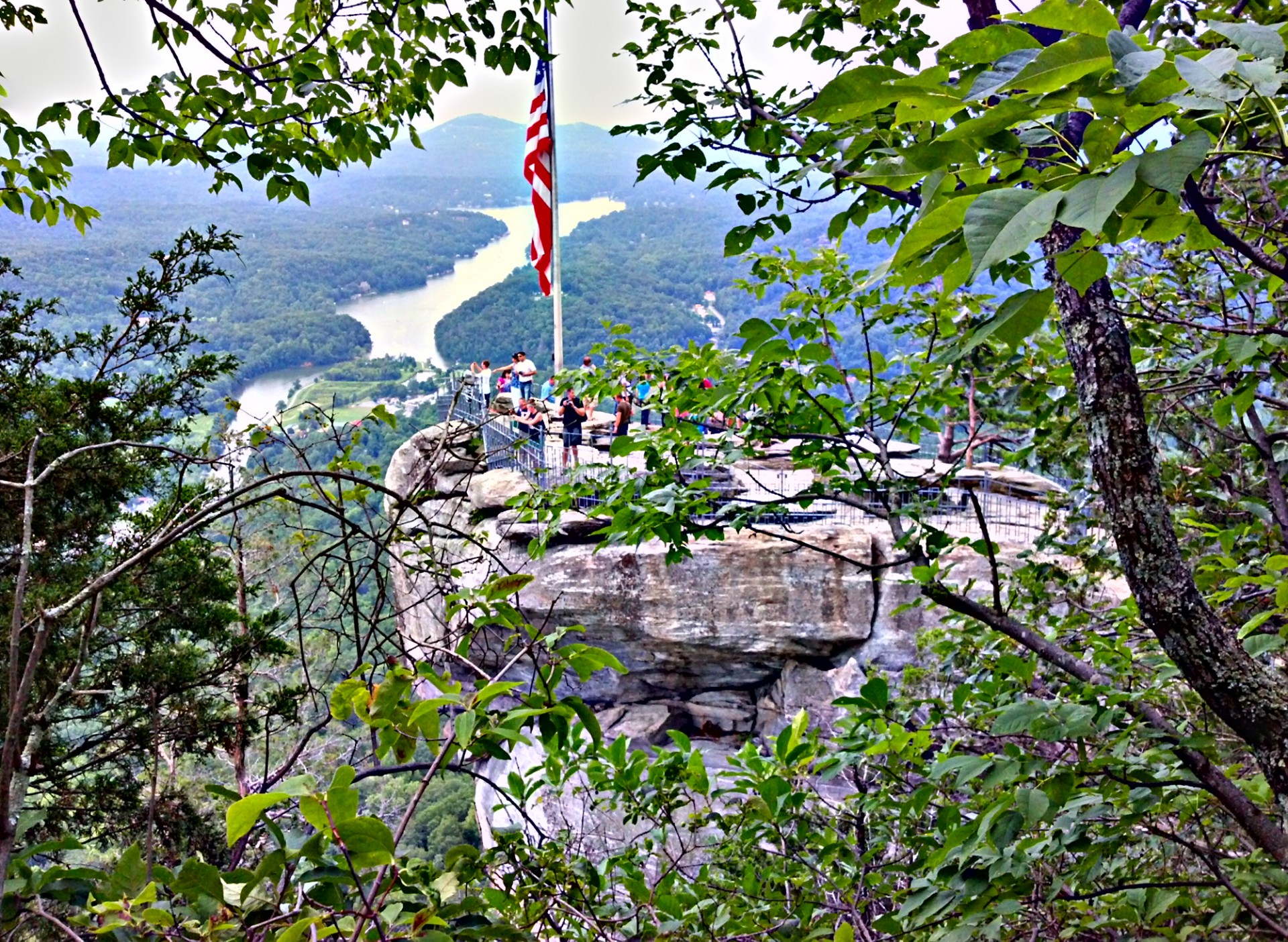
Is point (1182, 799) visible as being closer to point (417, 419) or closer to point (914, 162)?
point (914, 162)

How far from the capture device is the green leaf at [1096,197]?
43cm

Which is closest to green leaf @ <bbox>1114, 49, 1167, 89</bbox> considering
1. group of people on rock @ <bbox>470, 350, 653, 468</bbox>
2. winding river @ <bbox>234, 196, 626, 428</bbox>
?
group of people on rock @ <bbox>470, 350, 653, 468</bbox>

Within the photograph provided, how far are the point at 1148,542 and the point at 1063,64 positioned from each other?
Answer: 2.99 ft

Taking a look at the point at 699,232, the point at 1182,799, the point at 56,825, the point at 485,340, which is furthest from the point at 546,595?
the point at 699,232

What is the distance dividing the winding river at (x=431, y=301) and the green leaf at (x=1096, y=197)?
2291 cm

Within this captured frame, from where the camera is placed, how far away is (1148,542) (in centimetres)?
117

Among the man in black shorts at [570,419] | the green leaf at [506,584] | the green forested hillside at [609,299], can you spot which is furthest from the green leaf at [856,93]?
the green forested hillside at [609,299]

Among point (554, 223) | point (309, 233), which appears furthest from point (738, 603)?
point (309, 233)

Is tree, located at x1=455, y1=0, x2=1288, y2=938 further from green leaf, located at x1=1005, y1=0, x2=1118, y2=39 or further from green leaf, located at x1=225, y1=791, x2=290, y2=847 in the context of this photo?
green leaf, located at x1=225, y1=791, x2=290, y2=847

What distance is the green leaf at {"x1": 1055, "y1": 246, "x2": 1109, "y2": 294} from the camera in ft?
1.94

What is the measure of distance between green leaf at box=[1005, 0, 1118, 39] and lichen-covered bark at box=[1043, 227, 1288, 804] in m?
0.62

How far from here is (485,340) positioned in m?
25.1

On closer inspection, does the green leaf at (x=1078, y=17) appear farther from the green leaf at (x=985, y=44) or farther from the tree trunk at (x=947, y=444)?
the tree trunk at (x=947, y=444)

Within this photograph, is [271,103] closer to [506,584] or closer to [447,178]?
[506,584]
